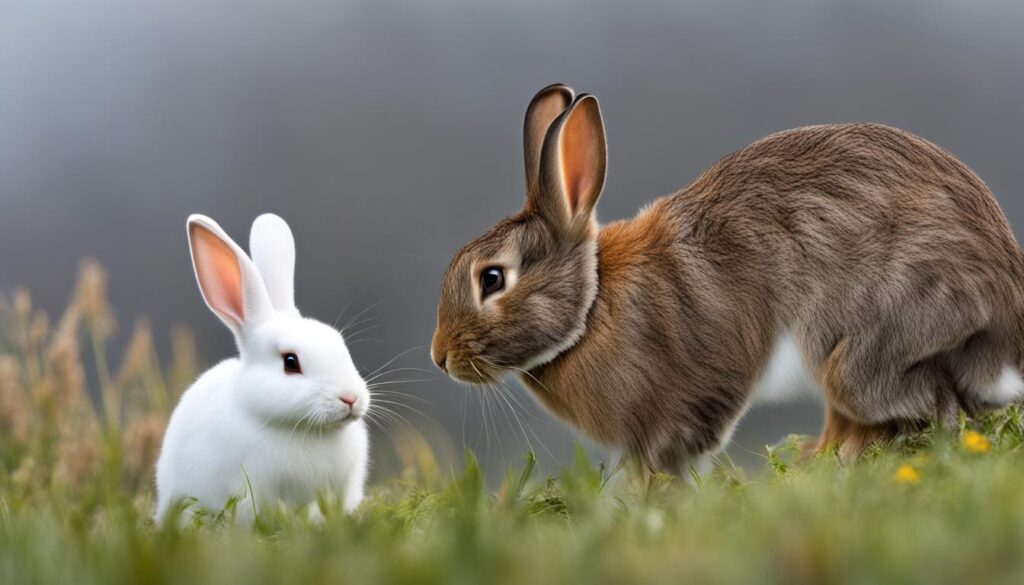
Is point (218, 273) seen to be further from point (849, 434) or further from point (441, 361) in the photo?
point (849, 434)

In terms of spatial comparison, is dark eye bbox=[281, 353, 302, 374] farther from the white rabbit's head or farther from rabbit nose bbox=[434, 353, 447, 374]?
rabbit nose bbox=[434, 353, 447, 374]

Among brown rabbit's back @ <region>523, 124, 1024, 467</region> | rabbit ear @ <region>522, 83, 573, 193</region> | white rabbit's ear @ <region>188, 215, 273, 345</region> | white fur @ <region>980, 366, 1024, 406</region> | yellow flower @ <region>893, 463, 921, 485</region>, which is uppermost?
rabbit ear @ <region>522, 83, 573, 193</region>

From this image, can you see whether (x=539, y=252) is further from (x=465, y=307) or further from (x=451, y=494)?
(x=451, y=494)

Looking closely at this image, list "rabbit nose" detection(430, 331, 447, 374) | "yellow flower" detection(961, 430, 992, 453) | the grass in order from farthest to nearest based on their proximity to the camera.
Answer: "rabbit nose" detection(430, 331, 447, 374) < "yellow flower" detection(961, 430, 992, 453) < the grass

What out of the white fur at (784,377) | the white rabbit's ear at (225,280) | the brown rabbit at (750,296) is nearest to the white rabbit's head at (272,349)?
the white rabbit's ear at (225,280)

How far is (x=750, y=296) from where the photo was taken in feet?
18.3

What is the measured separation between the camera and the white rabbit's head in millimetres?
5070

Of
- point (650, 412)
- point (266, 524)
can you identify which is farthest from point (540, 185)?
point (266, 524)

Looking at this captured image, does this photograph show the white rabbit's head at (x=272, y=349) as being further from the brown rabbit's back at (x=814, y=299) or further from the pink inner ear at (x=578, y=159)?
the pink inner ear at (x=578, y=159)

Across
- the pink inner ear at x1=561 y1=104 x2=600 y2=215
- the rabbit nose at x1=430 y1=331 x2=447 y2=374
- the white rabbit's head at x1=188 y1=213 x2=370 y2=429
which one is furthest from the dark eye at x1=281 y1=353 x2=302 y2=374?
the pink inner ear at x1=561 y1=104 x2=600 y2=215

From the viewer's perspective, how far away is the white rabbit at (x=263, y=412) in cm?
506

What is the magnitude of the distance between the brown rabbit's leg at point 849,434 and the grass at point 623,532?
13 centimetres

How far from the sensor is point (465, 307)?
560 centimetres

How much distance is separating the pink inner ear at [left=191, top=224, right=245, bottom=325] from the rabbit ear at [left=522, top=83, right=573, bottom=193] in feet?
4.83
